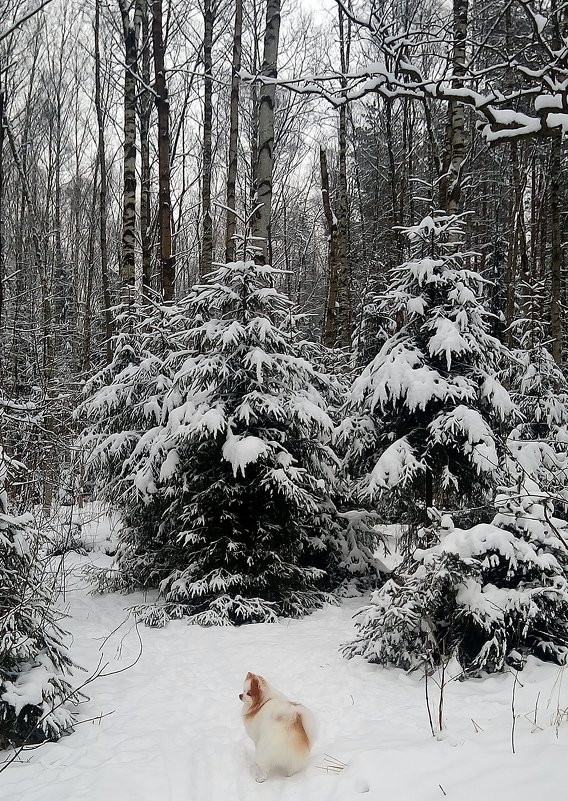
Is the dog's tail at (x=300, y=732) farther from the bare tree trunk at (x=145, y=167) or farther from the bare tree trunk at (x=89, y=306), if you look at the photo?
the bare tree trunk at (x=89, y=306)

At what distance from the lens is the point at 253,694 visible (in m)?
3.42

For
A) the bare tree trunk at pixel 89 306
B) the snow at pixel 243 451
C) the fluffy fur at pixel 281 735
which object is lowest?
the fluffy fur at pixel 281 735

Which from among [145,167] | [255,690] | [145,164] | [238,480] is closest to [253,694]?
[255,690]

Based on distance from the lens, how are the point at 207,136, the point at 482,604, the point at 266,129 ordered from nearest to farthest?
the point at 482,604 → the point at 266,129 → the point at 207,136

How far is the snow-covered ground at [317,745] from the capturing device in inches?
116

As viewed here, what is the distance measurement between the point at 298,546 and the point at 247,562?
0.74 meters

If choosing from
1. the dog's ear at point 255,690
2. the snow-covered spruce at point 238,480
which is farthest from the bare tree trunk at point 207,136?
the dog's ear at point 255,690

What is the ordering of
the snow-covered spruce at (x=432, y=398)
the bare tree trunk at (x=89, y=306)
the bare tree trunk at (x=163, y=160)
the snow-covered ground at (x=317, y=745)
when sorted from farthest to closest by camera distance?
the bare tree trunk at (x=89, y=306) < the bare tree trunk at (x=163, y=160) < the snow-covered spruce at (x=432, y=398) < the snow-covered ground at (x=317, y=745)

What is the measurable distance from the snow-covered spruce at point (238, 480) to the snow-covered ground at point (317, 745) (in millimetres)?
1024

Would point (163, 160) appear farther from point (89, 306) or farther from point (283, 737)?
point (89, 306)

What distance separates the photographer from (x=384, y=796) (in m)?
2.84

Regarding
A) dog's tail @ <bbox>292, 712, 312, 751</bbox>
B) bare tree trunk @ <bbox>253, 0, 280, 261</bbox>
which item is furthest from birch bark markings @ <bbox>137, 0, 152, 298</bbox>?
dog's tail @ <bbox>292, 712, 312, 751</bbox>

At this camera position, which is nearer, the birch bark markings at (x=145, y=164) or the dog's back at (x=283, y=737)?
the dog's back at (x=283, y=737)

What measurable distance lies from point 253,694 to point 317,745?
0.56 metres
